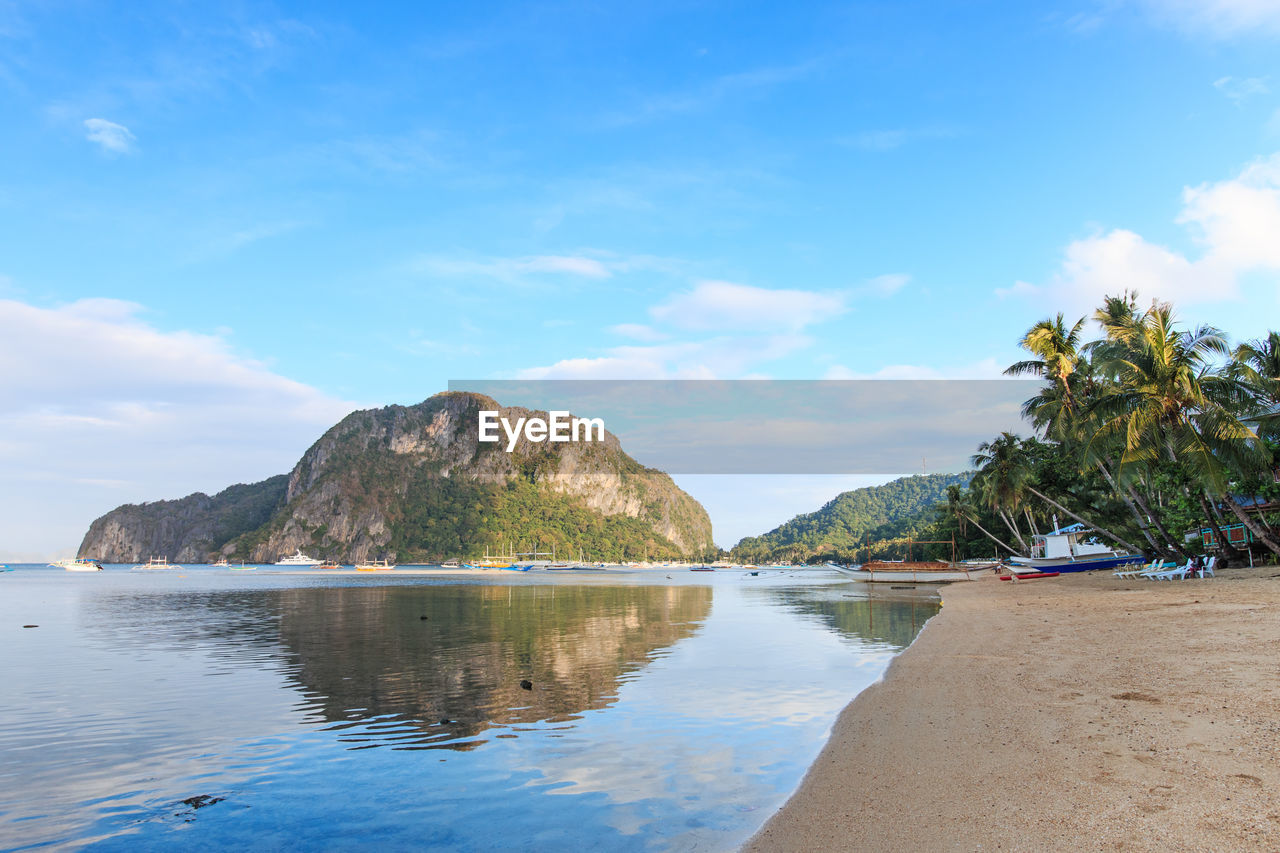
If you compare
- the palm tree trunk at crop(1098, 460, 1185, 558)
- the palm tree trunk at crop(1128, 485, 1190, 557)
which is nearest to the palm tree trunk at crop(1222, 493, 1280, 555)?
A: the palm tree trunk at crop(1098, 460, 1185, 558)

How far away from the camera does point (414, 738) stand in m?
10.2

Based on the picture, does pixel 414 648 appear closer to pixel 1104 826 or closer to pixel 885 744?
pixel 885 744

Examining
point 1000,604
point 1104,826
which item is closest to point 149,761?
point 1104,826

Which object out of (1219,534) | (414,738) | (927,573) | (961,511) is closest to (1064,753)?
(414,738)

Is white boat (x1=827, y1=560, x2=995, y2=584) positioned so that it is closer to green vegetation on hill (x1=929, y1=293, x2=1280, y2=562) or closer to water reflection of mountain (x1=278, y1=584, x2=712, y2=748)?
green vegetation on hill (x1=929, y1=293, x2=1280, y2=562)

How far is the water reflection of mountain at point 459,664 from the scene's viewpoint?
11.7m

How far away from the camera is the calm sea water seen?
6941 millimetres

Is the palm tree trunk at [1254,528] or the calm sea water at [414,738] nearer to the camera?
the calm sea water at [414,738]

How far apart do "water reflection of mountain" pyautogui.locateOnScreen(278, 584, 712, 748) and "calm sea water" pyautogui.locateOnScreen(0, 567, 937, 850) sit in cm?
9

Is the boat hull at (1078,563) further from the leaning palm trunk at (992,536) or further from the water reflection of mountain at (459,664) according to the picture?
the water reflection of mountain at (459,664)

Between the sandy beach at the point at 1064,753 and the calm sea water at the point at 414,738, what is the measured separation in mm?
896

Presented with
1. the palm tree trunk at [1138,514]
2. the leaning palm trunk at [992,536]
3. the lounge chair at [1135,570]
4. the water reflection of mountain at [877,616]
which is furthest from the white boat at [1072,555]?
the water reflection of mountain at [877,616]

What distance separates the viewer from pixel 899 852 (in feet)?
17.0

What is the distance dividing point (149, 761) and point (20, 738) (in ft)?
10.4
